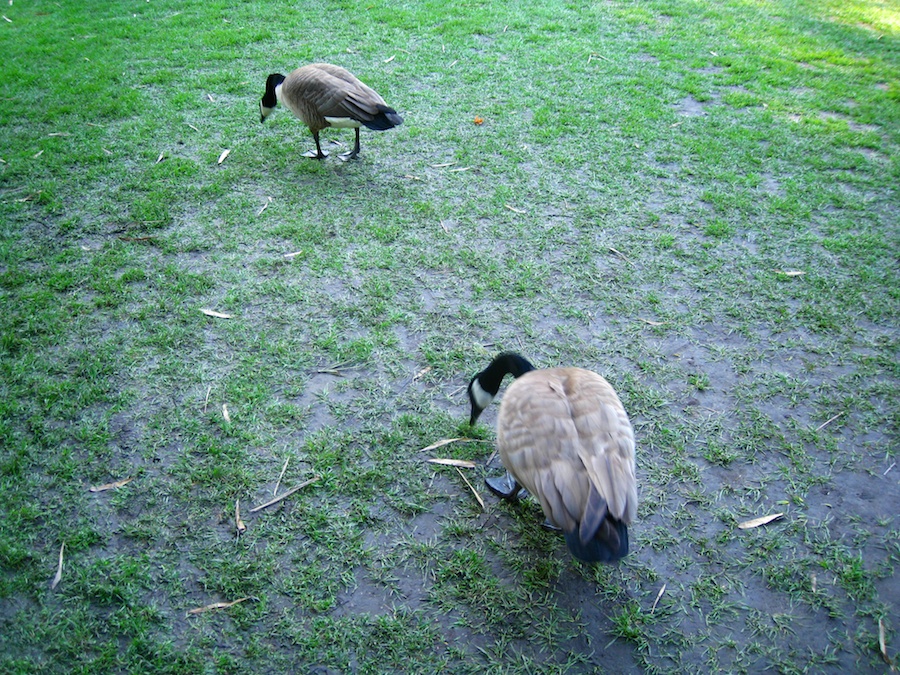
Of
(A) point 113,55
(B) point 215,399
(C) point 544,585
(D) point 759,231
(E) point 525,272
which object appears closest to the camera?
(C) point 544,585

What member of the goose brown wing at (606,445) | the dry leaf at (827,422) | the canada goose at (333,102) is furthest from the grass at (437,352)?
the goose brown wing at (606,445)

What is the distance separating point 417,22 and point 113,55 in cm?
404

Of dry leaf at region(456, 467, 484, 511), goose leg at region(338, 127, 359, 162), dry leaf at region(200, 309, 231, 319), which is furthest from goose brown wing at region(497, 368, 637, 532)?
goose leg at region(338, 127, 359, 162)

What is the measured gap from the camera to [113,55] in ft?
24.9

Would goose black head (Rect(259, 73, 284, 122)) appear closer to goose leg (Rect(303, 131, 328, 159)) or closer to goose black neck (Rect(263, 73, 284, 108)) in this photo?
goose black neck (Rect(263, 73, 284, 108))

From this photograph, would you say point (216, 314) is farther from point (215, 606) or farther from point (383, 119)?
point (383, 119)

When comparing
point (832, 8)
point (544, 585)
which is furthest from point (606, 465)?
point (832, 8)

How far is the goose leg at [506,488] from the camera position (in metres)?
3.01

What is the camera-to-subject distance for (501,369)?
314cm

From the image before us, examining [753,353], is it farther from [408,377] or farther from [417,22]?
[417,22]

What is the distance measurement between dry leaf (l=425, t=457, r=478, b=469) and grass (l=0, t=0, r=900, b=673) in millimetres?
61

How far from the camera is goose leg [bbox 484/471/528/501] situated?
9.87 ft

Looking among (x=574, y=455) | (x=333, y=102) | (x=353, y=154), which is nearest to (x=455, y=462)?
(x=574, y=455)

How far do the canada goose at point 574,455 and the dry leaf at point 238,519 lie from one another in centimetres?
126
